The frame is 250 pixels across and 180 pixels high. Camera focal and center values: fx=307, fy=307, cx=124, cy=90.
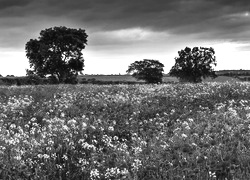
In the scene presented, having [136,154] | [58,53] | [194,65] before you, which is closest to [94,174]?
[136,154]

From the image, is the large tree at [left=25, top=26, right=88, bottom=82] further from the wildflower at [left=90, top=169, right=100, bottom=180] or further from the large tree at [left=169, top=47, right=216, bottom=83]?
the wildflower at [left=90, top=169, right=100, bottom=180]

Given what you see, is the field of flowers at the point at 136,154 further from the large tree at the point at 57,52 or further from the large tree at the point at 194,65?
the large tree at the point at 194,65

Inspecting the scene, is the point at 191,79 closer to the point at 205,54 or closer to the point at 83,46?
the point at 205,54

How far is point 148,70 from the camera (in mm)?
88000

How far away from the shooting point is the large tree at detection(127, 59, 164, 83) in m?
86.9

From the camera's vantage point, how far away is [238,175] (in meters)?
6.59

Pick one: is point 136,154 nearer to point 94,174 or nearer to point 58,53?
point 94,174

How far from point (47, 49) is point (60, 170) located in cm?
5264

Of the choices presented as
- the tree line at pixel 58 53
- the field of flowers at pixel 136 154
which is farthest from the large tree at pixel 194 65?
the field of flowers at pixel 136 154

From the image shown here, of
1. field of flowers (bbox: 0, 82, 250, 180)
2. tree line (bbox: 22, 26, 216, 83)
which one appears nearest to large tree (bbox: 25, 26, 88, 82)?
tree line (bbox: 22, 26, 216, 83)

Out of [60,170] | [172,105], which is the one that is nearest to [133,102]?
[172,105]

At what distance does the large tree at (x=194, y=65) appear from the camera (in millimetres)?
78125

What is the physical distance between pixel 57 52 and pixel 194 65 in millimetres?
37263

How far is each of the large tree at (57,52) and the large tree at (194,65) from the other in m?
29.6
